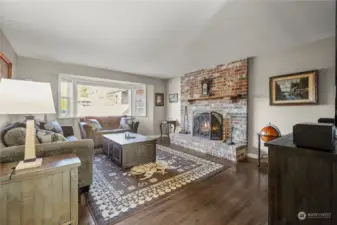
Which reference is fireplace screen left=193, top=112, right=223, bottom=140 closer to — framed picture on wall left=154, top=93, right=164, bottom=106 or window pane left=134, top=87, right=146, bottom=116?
framed picture on wall left=154, top=93, right=164, bottom=106

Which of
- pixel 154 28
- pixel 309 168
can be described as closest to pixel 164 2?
pixel 154 28

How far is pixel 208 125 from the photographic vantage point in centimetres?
430

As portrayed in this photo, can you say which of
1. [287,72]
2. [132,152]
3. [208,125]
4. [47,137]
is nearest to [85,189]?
[47,137]

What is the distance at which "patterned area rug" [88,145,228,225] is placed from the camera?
175 centimetres

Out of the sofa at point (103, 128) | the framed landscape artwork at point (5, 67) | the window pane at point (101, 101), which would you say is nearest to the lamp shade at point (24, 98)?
the framed landscape artwork at point (5, 67)

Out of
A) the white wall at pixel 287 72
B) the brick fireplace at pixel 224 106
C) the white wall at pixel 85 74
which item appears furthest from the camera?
the white wall at pixel 85 74

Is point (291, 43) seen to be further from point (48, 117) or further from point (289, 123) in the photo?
point (48, 117)

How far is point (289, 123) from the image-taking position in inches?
123

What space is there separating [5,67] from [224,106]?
4.42 m

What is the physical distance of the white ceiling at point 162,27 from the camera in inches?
71.3

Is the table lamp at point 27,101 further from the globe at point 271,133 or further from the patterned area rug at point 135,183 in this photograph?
the globe at point 271,133

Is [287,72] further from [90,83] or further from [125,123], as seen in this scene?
[90,83]

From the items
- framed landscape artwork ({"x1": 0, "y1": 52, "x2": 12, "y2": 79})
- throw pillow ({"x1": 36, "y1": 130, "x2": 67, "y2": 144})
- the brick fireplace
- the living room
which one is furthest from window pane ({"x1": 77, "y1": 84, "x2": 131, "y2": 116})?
throw pillow ({"x1": 36, "y1": 130, "x2": 67, "y2": 144})

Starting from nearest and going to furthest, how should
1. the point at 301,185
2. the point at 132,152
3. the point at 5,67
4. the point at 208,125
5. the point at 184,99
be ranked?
the point at 301,185 → the point at 5,67 → the point at 132,152 → the point at 208,125 → the point at 184,99
